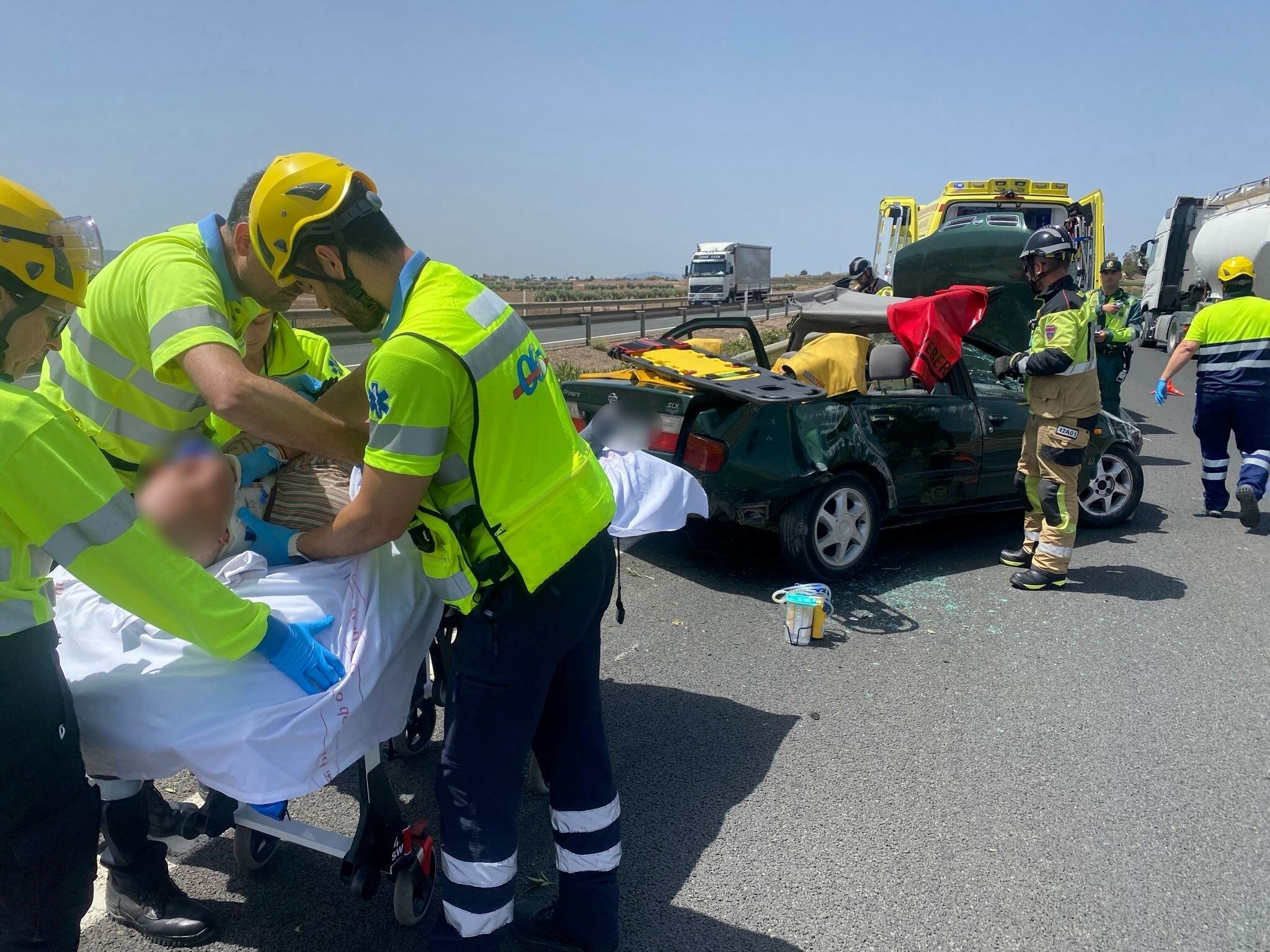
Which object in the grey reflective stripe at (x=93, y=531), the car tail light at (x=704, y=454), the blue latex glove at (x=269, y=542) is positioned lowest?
the car tail light at (x=704, y=454)

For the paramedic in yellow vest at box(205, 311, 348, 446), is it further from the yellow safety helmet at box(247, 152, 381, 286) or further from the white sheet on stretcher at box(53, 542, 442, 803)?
the yellow safety helmet at box(247, 152, 381, 286)

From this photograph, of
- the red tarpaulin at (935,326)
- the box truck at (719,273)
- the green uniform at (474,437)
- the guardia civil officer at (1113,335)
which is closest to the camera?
the green uniform at (474,437)

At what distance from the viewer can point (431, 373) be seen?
1843 mm

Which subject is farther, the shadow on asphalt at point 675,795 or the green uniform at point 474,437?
the shadow on asphalt at point 675,795

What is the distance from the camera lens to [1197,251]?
17234 mm

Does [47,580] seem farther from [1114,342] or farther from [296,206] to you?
[1114,342]

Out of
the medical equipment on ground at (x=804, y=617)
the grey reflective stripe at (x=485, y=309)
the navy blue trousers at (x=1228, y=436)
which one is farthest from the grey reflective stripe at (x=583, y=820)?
the navy blue trousers at (x=1228, y=436)

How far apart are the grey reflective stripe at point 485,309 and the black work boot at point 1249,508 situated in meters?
6.89

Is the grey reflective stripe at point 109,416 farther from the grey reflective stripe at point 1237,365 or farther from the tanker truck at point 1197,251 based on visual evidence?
the tanker truck at point 1197,251

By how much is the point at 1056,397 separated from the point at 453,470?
472 centimetres

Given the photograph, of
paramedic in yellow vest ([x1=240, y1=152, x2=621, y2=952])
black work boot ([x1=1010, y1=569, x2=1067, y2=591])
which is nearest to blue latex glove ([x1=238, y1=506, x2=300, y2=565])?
paramedic in yellow vest ([x1=240, y1=152, x2=621, y2=952])

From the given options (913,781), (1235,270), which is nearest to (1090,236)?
(1235,270)

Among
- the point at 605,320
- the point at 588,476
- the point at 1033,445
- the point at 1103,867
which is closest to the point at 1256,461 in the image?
the point at 1033,445

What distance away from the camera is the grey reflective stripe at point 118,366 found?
2.53 meters
